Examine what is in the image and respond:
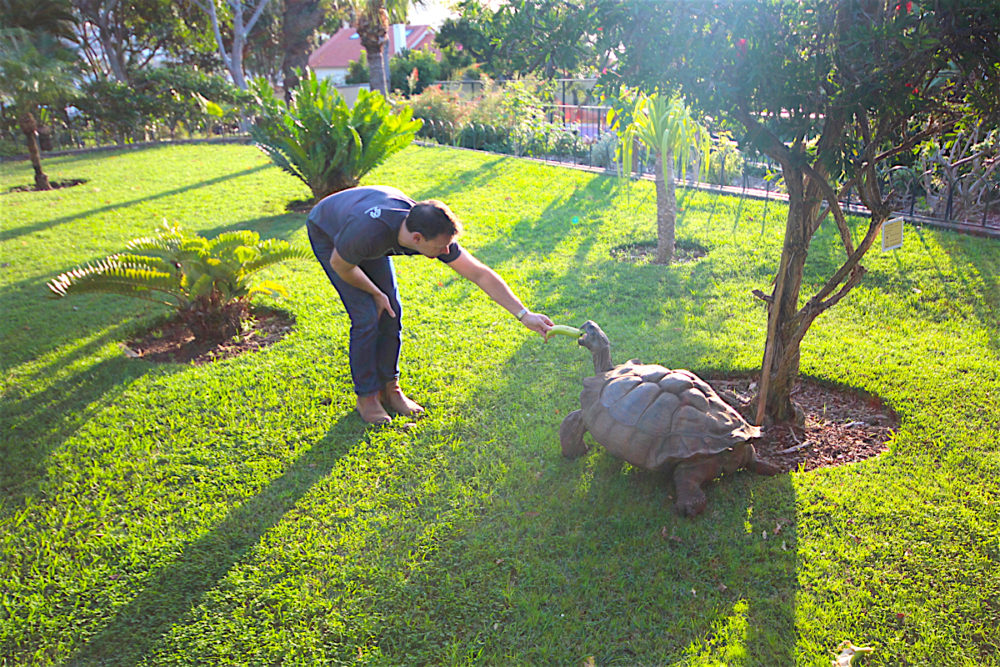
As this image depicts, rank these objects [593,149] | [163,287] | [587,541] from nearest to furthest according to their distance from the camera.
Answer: [587,541] → [163,287] → [593,149]

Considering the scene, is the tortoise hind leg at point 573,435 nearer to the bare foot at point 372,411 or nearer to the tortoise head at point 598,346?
the tortoise head at point 598,346

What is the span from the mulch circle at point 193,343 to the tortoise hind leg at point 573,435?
3083mm

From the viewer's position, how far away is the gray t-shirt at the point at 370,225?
3.54 m

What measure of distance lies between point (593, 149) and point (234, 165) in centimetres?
846

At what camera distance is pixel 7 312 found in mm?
6328

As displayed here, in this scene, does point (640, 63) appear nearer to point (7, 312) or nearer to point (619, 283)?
point (619, 283)

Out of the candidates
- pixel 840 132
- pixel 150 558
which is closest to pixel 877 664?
pixel 840 132

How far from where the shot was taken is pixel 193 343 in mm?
5664

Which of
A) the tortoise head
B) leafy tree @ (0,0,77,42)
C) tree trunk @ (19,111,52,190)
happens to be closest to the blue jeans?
the tortoise head

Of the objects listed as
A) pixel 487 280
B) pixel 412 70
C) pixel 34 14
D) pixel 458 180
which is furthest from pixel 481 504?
pixel 412 70

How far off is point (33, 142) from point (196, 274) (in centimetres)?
942

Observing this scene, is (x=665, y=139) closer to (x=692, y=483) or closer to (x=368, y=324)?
(x=368, y=324)

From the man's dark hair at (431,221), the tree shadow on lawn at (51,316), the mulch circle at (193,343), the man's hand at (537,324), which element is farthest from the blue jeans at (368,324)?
the tree shadow on lawn at (51,316)

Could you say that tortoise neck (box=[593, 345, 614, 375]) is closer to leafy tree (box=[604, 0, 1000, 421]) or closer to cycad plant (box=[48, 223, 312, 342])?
leafy tree (box=[604, 0, 1000, 421])
